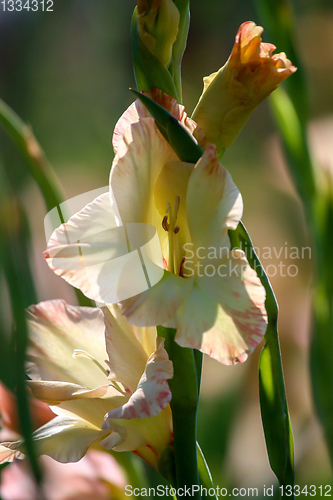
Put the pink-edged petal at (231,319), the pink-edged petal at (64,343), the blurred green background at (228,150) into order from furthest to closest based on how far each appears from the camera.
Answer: the blurred green background at (228,150)
the pink-edged petal at (64,343)
the pink-edged petal at (231,319)

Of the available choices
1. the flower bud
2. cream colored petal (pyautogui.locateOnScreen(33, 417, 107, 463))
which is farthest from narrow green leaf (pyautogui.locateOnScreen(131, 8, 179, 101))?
cream colored petal (pyautogui.locateOnScreen(33, 417, 107, 463))

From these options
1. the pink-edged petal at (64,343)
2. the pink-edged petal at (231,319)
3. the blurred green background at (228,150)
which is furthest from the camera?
the blurred green background at (228,150)

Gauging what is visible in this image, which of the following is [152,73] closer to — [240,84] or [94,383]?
[240,84]

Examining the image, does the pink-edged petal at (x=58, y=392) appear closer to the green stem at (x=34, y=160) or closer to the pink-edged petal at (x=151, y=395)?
the pink-edged petal at (x=151, y=395)

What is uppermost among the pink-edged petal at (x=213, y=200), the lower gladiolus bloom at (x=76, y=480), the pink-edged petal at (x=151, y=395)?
the pink-edged petal at (x=213, y=200)

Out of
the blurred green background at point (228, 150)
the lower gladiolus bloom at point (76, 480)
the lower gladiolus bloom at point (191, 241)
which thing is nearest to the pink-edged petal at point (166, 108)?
the lower gladiolus bloom at point (191, 241)

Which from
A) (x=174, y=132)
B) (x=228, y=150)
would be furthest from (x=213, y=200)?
(x=228, y=150)

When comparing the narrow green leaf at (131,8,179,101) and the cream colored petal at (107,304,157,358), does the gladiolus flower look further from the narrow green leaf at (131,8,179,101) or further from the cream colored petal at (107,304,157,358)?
the cream colored petal at (107,304,157,358)
